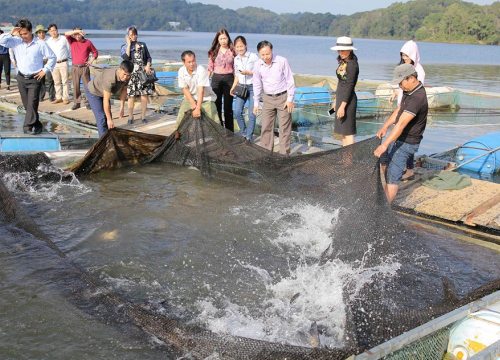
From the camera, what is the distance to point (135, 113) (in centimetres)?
1135

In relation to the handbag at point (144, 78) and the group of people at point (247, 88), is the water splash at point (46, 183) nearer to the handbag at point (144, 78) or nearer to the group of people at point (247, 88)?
the group of people at point (247, 88)

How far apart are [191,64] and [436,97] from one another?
11155 millimetres

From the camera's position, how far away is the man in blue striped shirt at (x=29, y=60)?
29.3ft

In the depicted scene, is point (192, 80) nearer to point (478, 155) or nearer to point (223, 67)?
point (223, 67)

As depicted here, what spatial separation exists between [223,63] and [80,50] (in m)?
4.64

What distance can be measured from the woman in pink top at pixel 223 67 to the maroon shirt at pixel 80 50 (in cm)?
423

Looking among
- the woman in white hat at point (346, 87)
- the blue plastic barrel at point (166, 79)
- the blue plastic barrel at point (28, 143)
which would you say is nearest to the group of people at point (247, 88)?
the woman in white hat at point (346, 87)

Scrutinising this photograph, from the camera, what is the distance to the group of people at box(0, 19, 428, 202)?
559 centimetres

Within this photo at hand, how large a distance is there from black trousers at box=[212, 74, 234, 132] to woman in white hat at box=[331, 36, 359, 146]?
87.8 inches

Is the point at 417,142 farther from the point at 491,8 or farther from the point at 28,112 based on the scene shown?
the point at 491,8

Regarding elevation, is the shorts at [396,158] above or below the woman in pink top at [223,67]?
below

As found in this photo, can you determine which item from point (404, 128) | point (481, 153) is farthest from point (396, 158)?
point (481, 153)

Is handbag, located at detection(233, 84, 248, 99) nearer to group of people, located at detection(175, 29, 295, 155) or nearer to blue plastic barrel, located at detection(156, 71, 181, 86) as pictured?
group of people, located at detection(175, 29, 295, 155)

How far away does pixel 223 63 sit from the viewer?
27.6 feet
